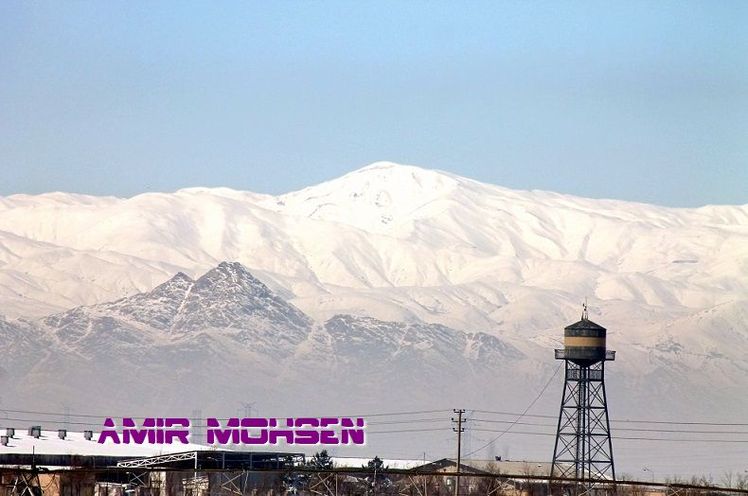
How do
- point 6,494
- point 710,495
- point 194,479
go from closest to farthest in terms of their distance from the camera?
1. point 6,494
2. point 710,495
3. point 194,479

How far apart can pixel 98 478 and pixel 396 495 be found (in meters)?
33.0

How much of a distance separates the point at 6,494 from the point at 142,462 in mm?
28648

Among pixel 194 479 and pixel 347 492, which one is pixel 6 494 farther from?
pixel 347 492

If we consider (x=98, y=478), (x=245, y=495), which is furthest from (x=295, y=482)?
(x=98, y=478)

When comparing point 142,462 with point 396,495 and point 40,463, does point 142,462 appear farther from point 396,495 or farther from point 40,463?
point 396,495

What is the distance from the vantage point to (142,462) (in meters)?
191

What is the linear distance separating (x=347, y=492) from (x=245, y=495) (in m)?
10.9

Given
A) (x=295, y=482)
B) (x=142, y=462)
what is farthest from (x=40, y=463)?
(x=295, y=482)

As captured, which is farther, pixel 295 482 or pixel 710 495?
pixel 295 482

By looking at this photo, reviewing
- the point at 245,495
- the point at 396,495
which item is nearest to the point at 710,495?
the point at 396,495

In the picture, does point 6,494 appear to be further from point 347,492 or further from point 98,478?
point 347,492

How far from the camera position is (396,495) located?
19812 centimetres

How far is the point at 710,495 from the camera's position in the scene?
585 feet

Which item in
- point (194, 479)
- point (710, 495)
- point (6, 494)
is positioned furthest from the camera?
point (194, 479)
